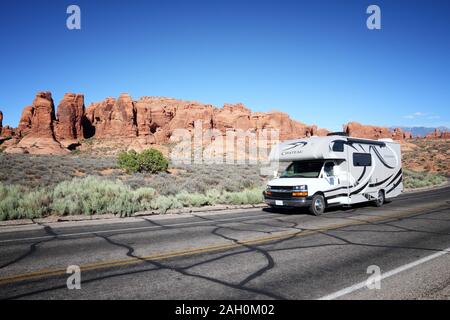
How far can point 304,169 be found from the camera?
12977 millimetres

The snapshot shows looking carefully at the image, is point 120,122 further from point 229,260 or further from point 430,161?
point 229,260

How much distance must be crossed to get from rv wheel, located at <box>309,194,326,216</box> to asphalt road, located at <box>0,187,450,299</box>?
177cm

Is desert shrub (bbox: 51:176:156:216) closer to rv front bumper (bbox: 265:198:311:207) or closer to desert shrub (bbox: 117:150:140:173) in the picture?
rv front bumper (bbox: 265:198:311:207)

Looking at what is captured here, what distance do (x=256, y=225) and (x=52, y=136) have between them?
101 metres

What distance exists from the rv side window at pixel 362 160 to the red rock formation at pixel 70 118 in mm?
101375

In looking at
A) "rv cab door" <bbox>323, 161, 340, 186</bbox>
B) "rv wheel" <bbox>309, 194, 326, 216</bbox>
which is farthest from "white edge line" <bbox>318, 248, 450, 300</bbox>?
"rv cab door" <bbox>323, 161, 340, 186</bbox>

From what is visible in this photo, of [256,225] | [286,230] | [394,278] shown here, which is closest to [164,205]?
[256,225]

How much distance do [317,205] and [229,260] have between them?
7.10 meters

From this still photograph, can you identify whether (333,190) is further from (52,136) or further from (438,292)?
(52,136)

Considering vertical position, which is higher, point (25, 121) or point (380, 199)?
point (25, 121)

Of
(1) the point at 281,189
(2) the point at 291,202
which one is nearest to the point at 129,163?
(1) the point at 281,189

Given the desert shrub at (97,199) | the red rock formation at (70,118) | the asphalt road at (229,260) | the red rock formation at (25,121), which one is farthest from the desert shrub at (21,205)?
the red rock formation at (25,121)

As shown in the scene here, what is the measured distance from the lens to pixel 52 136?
94.5 meters

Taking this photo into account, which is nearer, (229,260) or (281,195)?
(229,260)
